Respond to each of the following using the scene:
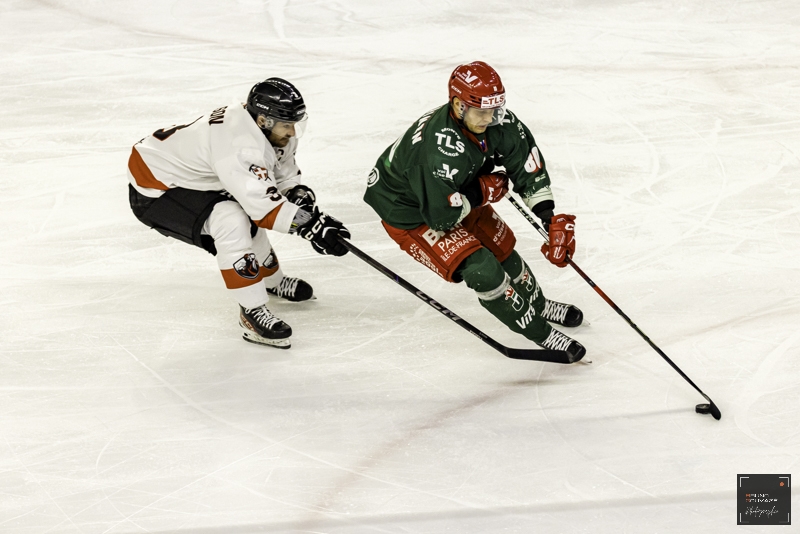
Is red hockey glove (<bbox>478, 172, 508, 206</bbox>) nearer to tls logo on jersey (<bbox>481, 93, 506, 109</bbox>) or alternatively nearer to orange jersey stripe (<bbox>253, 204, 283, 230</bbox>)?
tls logo on jersey (<bbox>481, 93, 506, 109</bbox>)

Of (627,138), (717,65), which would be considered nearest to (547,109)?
(627,138)

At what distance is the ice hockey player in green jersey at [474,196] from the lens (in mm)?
2951

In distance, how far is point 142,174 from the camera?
11.0 ft

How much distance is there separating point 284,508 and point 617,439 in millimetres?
1048

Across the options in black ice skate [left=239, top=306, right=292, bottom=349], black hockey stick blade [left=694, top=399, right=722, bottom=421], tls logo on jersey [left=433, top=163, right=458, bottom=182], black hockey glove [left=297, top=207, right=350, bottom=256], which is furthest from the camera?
black ice skate [left=239, top=306, right=292, bottom=349]

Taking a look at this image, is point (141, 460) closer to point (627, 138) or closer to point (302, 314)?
point (302, 314)

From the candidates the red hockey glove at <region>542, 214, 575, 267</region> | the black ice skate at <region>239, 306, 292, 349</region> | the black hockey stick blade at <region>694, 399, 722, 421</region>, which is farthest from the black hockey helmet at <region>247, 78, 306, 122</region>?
the black hockey stick blade at <region>694, 399, 722, 421</region>

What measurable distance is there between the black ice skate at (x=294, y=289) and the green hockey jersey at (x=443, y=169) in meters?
0.52

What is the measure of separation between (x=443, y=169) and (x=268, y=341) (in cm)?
97

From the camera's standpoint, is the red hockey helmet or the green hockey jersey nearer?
the red hockey helmet

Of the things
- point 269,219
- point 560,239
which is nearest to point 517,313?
point 560,239

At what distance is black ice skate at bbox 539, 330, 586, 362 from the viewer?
3133mm

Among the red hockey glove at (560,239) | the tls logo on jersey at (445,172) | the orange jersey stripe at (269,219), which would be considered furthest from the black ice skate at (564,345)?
the orange jersey stripe at (269,219)

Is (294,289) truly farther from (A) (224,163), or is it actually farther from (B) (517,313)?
→ (B) (517,313)
